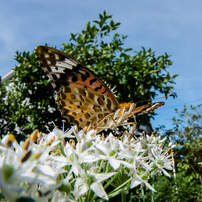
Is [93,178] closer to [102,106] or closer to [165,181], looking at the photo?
[102,106]

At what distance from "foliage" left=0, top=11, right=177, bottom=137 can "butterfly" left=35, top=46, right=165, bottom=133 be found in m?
1.17

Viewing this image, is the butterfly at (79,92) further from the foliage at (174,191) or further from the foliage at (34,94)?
the foliage at (174,191)

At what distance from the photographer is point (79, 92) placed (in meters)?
2.42

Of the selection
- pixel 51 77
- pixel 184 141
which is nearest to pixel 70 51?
pixel 51 77

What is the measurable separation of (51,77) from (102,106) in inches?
26.1

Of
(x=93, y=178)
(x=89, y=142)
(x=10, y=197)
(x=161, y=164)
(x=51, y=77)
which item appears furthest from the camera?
(x=51, y=77)

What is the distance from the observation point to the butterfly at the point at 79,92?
225 centimetres

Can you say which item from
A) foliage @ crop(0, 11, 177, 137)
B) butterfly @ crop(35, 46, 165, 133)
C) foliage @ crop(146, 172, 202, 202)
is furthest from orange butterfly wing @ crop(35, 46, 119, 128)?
foliage @ crop(146, 172, 202, 202)

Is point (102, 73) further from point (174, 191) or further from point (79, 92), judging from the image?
point (174, 191)

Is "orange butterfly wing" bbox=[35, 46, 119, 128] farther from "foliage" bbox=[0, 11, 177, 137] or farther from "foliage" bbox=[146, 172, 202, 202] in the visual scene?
"foliage" bbox=[146, 172, 202, 202]

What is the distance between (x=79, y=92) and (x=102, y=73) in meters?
1.24

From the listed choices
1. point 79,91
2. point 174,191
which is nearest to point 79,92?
point 79,91

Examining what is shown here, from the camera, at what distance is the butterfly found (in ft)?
7.38

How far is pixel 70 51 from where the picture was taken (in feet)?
12.5
